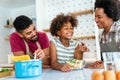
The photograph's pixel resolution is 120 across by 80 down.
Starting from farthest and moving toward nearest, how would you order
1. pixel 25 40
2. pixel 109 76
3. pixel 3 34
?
pixel 3 34 < pixel 25 40 < pixel 109 76

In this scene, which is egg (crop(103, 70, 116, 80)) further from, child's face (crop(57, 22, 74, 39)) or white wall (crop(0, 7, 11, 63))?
white wall (crop(0, 7, 11, 63))

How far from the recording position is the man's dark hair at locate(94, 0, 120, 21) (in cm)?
164

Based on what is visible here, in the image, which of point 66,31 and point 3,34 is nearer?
point 66,31

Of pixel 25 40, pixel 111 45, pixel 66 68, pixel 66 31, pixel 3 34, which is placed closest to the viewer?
pixel 66 68

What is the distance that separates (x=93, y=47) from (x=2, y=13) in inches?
95.2

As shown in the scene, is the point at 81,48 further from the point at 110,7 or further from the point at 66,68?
the point at 110,7

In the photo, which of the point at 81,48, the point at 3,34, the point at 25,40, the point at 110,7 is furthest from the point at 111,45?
the point at 3,34

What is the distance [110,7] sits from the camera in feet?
5.43

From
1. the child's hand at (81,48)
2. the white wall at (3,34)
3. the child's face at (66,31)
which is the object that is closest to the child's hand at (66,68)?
the child's hand at (81,48)

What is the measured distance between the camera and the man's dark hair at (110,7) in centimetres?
164

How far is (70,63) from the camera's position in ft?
4.16

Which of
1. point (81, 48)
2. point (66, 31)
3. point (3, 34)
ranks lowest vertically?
point (81, 48)

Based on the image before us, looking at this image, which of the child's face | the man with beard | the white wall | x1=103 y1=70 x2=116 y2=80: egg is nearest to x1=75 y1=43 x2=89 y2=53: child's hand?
the child's face

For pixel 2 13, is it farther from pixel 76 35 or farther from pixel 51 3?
pixel 76 35
